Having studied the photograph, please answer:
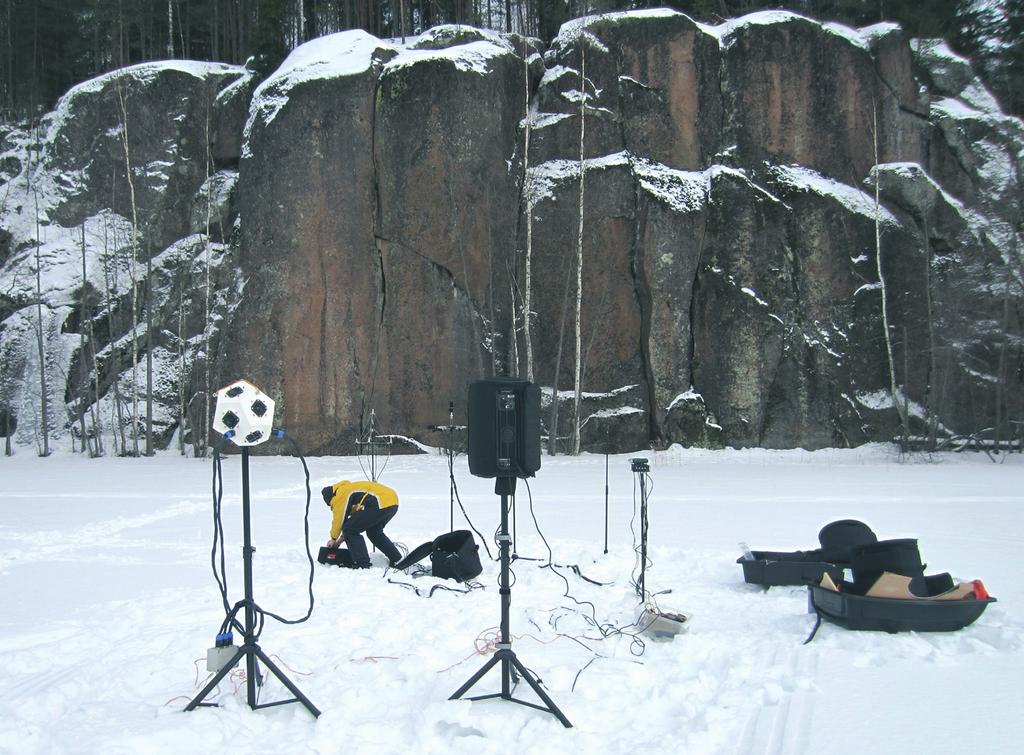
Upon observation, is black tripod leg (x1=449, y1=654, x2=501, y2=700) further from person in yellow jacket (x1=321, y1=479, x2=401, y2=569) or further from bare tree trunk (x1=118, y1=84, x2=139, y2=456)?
bare tree trunk (x1=118, y1=84, x2=139, y2=456)

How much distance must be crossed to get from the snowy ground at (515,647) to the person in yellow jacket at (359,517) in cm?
38

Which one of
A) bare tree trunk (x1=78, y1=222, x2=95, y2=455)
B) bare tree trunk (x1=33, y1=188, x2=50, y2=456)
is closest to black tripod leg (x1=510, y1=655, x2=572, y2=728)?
bare tree trunk (x1=78, y1=222, x2=95, y2=455)

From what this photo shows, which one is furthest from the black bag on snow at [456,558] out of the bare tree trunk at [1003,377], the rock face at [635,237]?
the bare tree trunk at [1003,377]

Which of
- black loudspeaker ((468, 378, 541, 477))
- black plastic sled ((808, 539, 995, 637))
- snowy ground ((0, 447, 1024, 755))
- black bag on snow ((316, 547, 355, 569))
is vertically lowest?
snowy ground ((0, 447, 1024, 755))

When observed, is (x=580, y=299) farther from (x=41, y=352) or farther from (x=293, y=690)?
(x=293, y=690)

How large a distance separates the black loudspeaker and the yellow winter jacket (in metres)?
3.78

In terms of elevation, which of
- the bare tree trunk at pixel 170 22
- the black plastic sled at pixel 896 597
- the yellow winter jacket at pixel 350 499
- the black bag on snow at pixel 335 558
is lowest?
the black bag on snow at pixel 335 558

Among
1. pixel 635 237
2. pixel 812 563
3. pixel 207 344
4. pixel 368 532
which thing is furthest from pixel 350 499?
pixel 207 344

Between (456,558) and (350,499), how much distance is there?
1.44 metres

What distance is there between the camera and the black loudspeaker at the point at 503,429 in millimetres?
4434

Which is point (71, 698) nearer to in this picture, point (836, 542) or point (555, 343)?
point (836, 542)

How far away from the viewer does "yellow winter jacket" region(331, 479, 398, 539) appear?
7.94m

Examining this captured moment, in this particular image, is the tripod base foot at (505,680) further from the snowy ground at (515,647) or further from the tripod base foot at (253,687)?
the tripod base foot at (253,687)

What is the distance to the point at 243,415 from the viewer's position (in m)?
4.27
